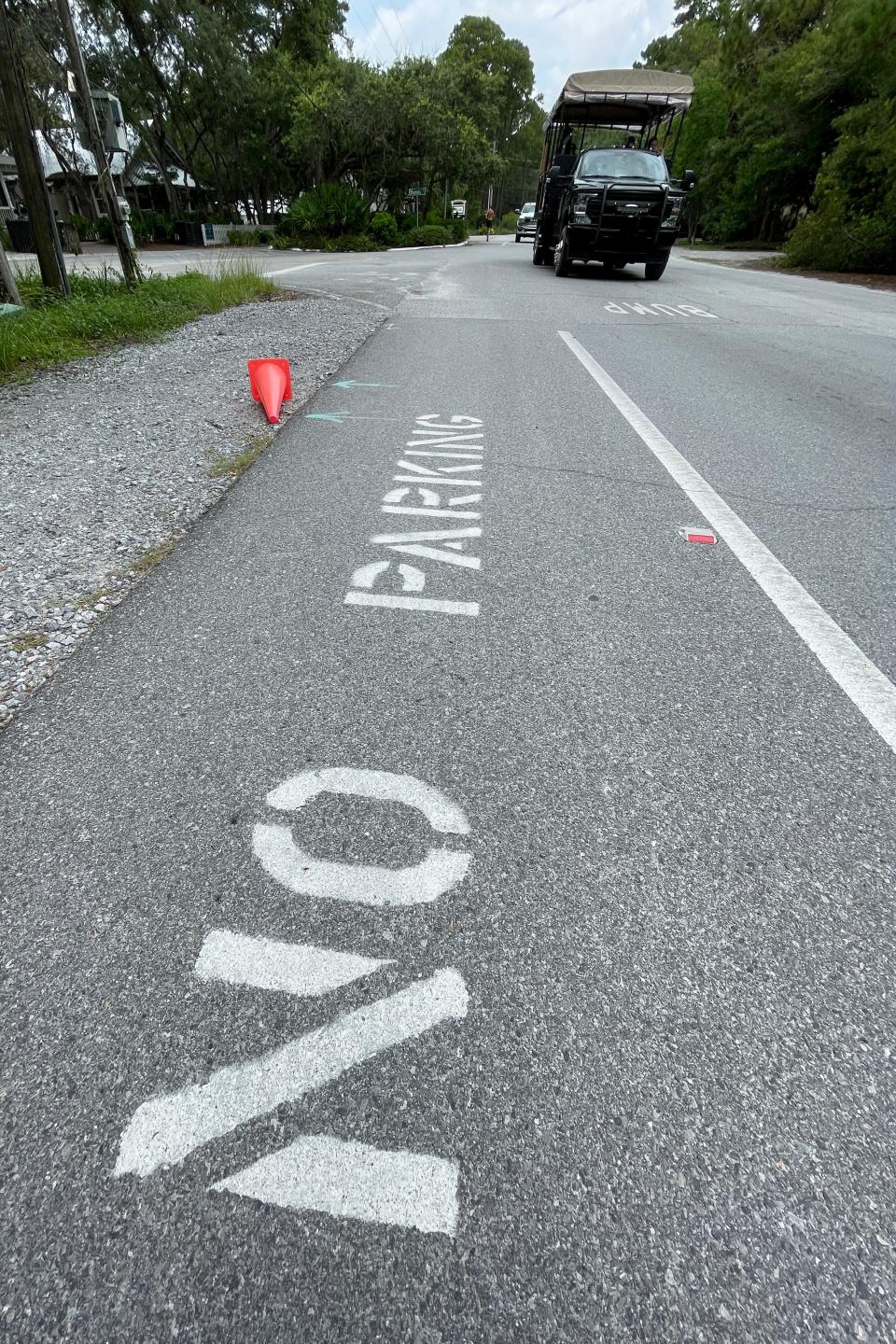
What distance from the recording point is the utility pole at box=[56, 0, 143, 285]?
9070mm

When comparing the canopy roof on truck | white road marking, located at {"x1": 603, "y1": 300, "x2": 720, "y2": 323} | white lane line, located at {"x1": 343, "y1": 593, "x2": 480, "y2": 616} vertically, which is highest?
the canopy roof on truck

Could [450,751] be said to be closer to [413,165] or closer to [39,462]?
[39,462]

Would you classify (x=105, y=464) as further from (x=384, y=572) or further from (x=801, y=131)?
(x=801, y=131)

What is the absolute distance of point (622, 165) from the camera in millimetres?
13703

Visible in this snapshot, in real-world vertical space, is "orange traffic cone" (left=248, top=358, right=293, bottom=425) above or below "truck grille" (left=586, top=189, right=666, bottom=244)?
below

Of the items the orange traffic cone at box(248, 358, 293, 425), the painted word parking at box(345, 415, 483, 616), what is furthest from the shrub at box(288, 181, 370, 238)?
the painted word parking at box(345, 415, 483, 616)

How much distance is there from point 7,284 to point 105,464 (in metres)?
6.11

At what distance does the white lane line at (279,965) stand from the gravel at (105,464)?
125cm

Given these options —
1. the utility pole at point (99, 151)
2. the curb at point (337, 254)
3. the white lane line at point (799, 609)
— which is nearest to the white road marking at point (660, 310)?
the utility pole at point (99, 151)

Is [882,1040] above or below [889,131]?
below

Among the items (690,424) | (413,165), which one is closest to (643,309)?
(690,424)

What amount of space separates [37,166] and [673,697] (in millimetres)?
10755

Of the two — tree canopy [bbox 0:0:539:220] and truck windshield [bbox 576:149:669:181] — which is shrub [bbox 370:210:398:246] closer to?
tree canopy [bbox 0:0:539:220]

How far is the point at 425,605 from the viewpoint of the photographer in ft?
9.50
